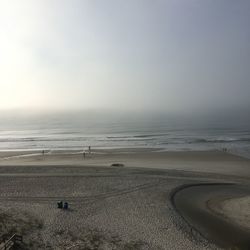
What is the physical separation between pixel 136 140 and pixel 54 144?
59.0 ft

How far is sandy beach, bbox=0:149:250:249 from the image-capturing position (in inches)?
851

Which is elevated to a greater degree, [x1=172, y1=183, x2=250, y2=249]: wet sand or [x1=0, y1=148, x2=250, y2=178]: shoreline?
[x1=0, y1=148, x2=250, y2=178]: shoreline

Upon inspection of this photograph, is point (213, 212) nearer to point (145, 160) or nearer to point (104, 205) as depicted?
point (104, 205)

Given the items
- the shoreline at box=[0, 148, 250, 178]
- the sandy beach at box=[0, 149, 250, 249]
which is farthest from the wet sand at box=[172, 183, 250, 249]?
the shoreline at box=[0, 148, 250, 178]

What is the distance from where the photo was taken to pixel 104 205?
1112 inches

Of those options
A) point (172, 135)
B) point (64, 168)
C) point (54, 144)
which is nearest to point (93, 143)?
point (54, 144)

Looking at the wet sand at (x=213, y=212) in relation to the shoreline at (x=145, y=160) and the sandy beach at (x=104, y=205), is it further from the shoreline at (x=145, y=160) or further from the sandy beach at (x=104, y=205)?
the shoreline at (x=145, y=160)

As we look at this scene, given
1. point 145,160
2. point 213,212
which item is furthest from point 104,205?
→ point 145,160

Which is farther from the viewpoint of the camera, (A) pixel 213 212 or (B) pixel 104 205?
(B) pixel 104 205

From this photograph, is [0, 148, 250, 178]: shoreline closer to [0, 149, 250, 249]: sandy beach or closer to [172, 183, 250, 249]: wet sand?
[0, 149, 250, 249]: sandy beach

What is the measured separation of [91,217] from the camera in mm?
25406

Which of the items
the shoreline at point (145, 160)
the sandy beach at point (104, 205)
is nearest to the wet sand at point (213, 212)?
the sandy beach at point (104, 205)

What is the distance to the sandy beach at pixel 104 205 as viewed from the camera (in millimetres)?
21609

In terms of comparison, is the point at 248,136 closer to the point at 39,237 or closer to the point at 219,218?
the point at 219,218
